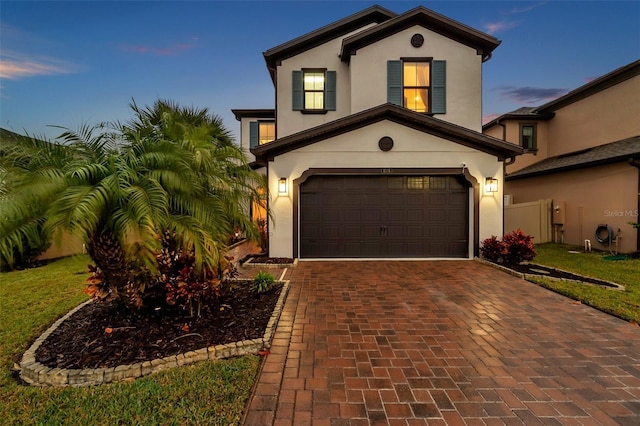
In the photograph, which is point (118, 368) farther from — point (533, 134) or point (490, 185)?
point (533, 134)

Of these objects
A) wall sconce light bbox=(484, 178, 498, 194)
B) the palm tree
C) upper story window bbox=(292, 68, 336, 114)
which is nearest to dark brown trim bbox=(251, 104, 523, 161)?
wall sconce light bbox=(484, 178, 498, 194)

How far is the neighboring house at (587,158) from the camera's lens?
10117mm

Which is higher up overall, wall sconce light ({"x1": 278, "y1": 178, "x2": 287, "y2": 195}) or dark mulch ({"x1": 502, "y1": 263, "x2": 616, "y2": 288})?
wall sconce light ({"x1": 278, "y1": 178, "x2": 287, "y2": 195})

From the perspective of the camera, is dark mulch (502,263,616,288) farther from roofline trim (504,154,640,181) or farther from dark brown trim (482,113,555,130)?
dark brown trim (482,113,555,130)

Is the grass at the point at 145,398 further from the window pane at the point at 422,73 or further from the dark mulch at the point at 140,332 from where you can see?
the window pane at the point at 422,73

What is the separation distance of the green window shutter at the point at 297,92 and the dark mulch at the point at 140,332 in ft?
27.8

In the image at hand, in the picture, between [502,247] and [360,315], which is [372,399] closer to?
[360,315]

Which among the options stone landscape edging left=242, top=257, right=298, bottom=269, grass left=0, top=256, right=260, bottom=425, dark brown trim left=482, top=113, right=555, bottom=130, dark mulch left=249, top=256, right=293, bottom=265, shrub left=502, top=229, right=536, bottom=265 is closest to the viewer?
grass left=0, top=256, right=260, bottom=425

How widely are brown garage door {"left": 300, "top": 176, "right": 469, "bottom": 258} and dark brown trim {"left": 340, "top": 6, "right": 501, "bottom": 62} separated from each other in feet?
17.6

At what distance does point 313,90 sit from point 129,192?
374 inches

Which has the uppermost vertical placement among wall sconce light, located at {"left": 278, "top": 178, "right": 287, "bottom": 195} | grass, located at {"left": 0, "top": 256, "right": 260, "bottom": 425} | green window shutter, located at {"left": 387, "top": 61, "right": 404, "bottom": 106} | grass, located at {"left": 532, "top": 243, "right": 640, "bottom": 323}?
green window shutter, located at {"left": 387, "top": 61, "right": 404, "bottom": 106}

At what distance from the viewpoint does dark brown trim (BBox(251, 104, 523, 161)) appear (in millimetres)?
8477

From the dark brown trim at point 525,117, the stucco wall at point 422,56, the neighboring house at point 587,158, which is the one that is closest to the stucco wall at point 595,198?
the neighboring house at point 587,158

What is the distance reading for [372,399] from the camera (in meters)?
2.66
